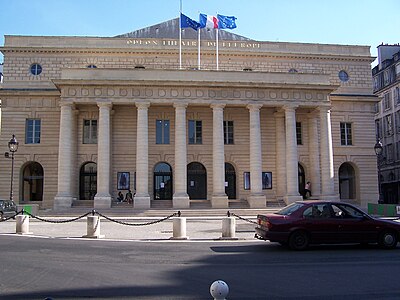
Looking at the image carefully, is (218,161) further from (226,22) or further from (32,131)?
(32,131)

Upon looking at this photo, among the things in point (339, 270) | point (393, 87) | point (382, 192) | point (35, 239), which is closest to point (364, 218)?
point (339, 270)

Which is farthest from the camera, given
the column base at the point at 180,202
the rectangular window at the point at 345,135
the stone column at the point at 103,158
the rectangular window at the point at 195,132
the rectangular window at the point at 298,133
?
the rectangular window at the point at 345,135

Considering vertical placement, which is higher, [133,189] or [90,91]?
[90,91]

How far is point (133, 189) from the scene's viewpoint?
122 ft

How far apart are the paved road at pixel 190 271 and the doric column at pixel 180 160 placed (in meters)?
18.7

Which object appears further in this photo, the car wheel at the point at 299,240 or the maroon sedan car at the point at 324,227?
the car wheel at the point at 299,240

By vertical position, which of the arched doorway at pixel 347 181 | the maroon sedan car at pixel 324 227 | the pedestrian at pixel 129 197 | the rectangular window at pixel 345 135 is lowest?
the maroon sedan car at pixel 324 227

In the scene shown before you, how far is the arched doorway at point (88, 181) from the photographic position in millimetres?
37531

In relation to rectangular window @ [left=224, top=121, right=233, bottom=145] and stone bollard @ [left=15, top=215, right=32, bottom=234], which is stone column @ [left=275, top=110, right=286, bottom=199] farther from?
stone bollard @ [left=15, top=215, right=32, bottom=234]

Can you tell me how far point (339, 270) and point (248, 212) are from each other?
74.1ft

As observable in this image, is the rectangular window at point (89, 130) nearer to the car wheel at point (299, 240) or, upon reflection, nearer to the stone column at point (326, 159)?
the stone column at point (326, 159)

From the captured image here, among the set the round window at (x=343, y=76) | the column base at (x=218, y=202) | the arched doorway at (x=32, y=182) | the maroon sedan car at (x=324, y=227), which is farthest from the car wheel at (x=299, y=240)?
the round window at (x=343, y=76)

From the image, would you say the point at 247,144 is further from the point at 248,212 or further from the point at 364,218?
the point at 364,218

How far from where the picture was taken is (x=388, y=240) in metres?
14.0
